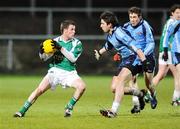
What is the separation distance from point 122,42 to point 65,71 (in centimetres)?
124

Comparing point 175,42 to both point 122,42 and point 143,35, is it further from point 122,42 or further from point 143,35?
point 122,42

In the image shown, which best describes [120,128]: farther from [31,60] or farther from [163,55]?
[31,60]

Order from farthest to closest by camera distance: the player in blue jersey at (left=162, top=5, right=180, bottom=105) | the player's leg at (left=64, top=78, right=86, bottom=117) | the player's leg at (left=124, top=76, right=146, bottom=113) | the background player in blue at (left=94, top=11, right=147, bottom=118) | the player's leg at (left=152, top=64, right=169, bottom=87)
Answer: the player's leg at (left=152, top=64, right=169, bottom=87) → the player in blue jersey at (left=162, top=5, right=180, bottom=105) → the player's leg at (left=124, top=76, right=146, bottom=113) → the player's leg at (left=64, top=78, right=86, bottom=117) → the background player in blue at (left=94, top=11, right=147, bottom=118)

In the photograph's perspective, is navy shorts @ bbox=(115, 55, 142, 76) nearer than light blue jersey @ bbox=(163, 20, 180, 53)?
Yes

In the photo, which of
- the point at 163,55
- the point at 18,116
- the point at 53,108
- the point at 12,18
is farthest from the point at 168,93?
the point at 12,18

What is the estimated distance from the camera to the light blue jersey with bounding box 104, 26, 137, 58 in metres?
15.2

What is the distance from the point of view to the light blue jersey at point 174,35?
63.0 feet

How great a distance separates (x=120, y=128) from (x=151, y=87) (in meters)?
3.64

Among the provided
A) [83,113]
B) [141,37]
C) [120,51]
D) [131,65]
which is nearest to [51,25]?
[141,37]

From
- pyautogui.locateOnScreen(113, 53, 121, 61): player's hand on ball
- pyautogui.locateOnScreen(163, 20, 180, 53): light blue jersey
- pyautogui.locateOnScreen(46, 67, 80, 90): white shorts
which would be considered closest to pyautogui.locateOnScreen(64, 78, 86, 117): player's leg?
pyautogui.locateOnScreen(46, 67, 80, 90): white shorts

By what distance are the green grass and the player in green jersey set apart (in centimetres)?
33

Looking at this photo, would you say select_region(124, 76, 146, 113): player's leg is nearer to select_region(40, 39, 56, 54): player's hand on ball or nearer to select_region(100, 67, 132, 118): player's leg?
select_region(100, 67, 132, 118): player's leg

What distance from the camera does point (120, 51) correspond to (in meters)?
15.9

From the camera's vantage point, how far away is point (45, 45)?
15086 millimetres
